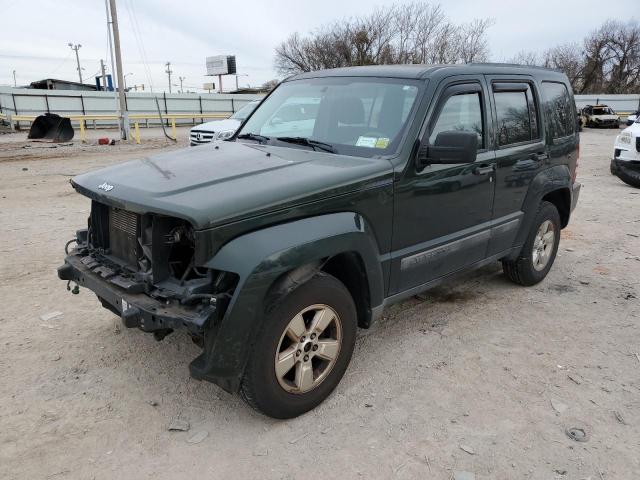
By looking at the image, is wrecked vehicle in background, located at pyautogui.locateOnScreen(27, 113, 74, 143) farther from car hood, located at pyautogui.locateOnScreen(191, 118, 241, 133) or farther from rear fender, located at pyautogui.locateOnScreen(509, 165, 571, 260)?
rear fender, located at pyautogui.locateOnScreen(509, 165, 571, 260)

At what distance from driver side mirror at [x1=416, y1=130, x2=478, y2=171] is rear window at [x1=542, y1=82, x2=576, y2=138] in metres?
2.02

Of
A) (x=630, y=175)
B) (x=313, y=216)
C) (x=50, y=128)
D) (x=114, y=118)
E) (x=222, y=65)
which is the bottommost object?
(x=630, y=175)

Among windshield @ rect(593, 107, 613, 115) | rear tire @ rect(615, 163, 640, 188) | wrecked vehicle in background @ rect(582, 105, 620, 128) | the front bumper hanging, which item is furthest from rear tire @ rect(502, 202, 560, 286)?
windshield @ rect(593, 107, 613, 115)

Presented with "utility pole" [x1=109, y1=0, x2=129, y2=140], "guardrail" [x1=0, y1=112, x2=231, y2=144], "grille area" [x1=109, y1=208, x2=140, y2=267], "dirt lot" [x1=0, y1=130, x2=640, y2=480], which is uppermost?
"utility pole" [x1=109, y1=0, x2=129, y2=140]

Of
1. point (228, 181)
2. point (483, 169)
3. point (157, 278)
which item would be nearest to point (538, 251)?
point (483, 169)

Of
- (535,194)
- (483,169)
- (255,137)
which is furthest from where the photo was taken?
(535,194)

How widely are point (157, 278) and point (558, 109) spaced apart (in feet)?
13.5

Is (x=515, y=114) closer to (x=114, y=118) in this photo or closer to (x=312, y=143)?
(x=312, y=143)

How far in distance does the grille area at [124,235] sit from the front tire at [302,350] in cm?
94

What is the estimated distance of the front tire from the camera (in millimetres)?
2697

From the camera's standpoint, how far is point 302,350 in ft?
9.53

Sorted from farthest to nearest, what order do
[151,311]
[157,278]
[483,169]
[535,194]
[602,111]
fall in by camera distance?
1. [602,111]
2. [535,194]
3. [483,169]
4. [157,278]
5. [151,311]

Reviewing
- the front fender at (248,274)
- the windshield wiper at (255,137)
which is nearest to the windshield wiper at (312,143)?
the windshield wiper at (255,137)

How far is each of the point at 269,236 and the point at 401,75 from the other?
1.81m
